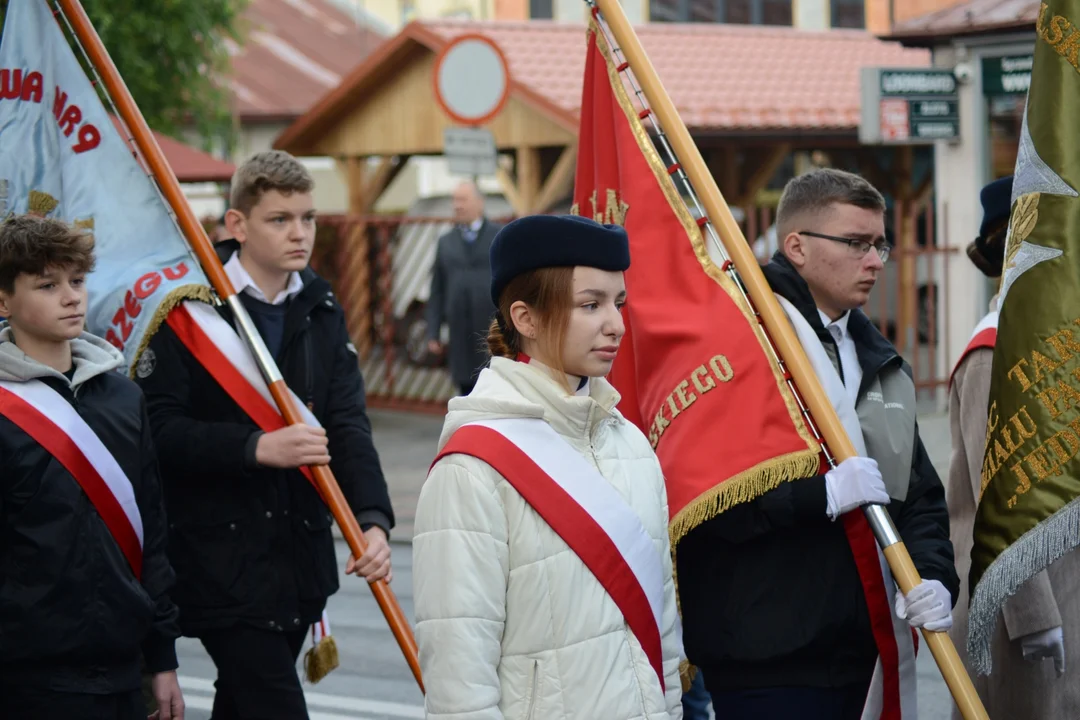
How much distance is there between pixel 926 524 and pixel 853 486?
41 cm

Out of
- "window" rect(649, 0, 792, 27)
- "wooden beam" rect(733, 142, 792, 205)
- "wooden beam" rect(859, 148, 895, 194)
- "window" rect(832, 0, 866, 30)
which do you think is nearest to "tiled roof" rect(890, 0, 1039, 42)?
"wooden beam" rect(733, 142, 792, 205)

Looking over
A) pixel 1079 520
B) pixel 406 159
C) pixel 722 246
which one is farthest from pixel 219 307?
pixel 406 159

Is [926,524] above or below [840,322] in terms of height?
below

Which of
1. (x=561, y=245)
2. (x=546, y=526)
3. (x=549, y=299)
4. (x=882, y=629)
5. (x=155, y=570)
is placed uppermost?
(x=561, y=245)

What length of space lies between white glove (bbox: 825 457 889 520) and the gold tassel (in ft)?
6.39

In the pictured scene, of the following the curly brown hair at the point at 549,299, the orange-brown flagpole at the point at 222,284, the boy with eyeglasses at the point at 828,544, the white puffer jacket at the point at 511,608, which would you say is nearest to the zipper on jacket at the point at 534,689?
the white puffer jacket at the point at 511,608

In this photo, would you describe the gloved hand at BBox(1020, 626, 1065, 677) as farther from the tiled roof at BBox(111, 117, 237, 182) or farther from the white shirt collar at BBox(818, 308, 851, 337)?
the tiled roof at BBox(111, 117, 237, 182)

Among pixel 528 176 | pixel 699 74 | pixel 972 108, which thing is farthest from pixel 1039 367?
pixel 699 74

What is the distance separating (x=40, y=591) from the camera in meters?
3.83

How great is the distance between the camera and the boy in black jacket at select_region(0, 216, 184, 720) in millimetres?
3850

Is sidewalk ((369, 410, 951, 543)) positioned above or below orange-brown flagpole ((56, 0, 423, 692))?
below

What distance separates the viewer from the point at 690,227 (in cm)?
419

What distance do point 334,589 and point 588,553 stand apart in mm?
1922

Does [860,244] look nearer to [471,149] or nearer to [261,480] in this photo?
[261,480]
